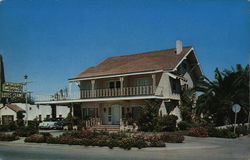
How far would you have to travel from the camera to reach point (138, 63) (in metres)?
26.3

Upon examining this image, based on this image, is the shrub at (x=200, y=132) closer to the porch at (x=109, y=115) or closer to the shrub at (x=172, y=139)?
the shrub at (x=172, y=139)

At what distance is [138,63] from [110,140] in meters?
13.1

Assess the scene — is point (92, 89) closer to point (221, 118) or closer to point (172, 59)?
point (172, 59)

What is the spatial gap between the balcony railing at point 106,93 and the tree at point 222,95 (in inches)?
191

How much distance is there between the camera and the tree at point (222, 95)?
22797mm

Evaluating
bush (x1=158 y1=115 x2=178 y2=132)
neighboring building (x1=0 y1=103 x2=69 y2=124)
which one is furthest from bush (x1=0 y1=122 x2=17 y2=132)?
bush (x1=158 y1=115 x2=178 y2=132)

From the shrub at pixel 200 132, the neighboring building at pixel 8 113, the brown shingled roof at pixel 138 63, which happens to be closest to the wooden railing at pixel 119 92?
the brown shingled roof at pixel 138 63

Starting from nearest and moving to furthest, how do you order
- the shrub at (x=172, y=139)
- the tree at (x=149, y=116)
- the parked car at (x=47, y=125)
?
1. the shrub at (x=172, y=139)
2. the tree at (x=149, y=116)
3. the parked car at (x=47, y=125)

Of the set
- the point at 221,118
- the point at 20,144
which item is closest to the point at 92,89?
the point at 20,144

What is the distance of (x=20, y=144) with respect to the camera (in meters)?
17.0

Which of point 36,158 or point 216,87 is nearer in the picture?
point 36,158

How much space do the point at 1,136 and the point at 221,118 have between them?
1693 cm

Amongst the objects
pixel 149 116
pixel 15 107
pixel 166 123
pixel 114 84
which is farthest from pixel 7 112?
pixel 166 123

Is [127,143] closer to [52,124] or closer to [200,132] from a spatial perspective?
[200,132]
